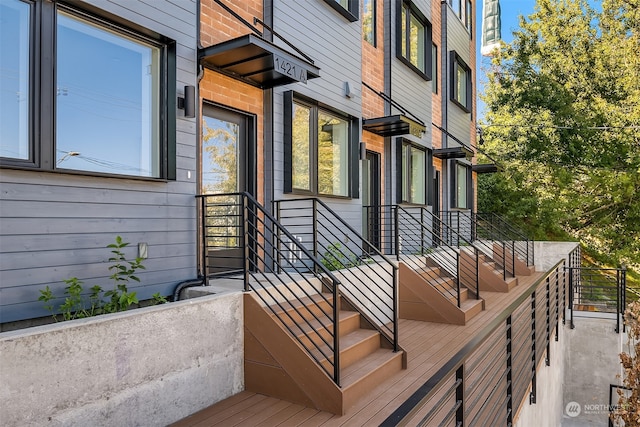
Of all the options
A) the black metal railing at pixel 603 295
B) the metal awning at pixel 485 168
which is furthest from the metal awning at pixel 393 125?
the metal awning at pixel 485 168

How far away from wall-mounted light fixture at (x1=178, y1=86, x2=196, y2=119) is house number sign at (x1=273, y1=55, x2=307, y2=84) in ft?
2.94

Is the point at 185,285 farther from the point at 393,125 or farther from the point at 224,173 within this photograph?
the point at 393,125

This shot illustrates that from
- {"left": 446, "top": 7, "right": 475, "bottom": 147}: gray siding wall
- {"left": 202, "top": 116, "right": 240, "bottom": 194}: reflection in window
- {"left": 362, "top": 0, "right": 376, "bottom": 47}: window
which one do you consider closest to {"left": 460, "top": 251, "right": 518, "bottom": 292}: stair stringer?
{"left": 362, "top": 0, "right": 376, "bottom": 47}: window

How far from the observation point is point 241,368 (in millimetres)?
3754

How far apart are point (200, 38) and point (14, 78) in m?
2.02

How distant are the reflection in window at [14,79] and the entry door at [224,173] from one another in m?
1.94

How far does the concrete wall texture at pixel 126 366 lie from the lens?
2.39m

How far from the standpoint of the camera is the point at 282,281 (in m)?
3.59

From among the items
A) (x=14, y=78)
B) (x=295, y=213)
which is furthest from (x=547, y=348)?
(x=14, y=78)

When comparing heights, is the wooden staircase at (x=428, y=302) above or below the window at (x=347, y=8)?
below

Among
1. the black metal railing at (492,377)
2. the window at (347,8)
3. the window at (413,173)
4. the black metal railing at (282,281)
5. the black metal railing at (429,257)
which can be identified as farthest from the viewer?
the window at (413,173)

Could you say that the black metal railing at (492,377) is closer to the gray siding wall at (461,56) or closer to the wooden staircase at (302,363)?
the wooden staircase at (302,363)

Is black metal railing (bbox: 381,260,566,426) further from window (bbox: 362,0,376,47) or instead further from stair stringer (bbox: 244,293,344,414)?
window (bbox: 362,0,376,47)

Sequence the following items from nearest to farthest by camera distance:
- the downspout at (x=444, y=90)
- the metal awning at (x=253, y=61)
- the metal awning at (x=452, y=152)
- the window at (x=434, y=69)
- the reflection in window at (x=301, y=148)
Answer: the metal awning at (x=253, y=61) → the reflection in window at (x=301, y=148) → the metal awning at (x=452, y=152) → the window at (x=434, y=69) → the downspout at (x=444, y=90)
